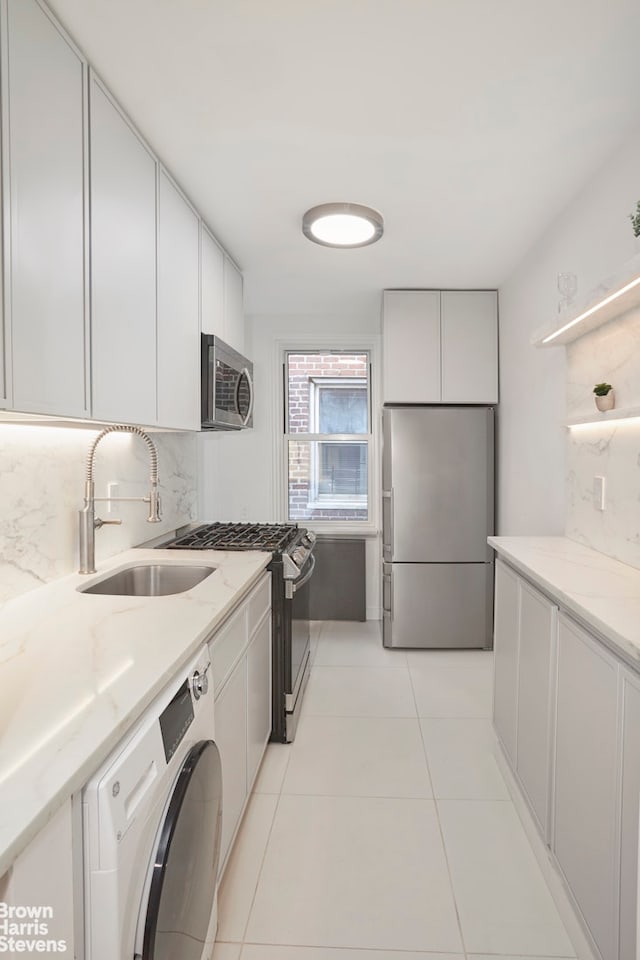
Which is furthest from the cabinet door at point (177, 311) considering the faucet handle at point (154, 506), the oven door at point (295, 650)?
the oven door at point (295, 650)

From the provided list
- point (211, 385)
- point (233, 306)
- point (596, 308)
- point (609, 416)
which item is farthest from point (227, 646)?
point (233, 306)

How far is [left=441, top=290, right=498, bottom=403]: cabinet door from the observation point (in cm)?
362

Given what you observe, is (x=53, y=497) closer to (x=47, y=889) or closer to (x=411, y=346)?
(x=47, y=889)

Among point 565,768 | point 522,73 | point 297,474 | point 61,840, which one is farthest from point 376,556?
point 61,840

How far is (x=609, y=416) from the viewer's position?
1.92m

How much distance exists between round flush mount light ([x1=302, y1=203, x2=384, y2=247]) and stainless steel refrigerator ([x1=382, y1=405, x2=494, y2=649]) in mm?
1254

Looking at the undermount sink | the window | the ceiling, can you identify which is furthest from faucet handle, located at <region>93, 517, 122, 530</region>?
the window

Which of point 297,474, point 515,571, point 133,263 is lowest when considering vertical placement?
point 515,571

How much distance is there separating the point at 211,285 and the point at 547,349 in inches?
66.1

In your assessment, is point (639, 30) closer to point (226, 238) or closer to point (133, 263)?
point (133, 263)

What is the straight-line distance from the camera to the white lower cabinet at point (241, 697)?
1.62 meters

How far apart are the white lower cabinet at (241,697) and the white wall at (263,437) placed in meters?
2.01

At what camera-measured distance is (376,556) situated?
436 centimetres

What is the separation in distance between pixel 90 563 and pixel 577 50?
2.13 meters
